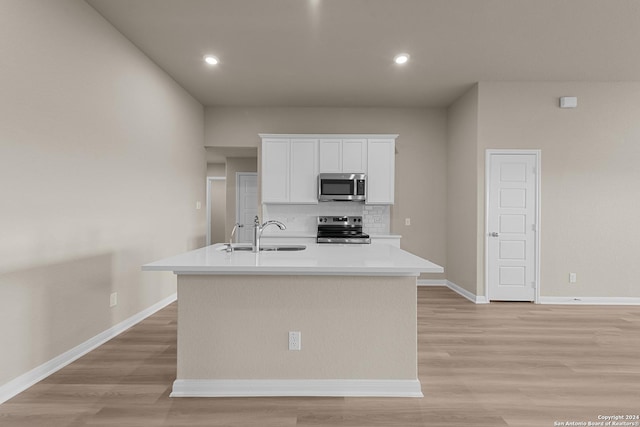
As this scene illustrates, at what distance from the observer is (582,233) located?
15.4 ft

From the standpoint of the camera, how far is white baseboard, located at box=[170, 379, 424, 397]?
2.25 m

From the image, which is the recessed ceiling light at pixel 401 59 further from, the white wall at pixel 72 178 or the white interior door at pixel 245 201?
the white interior door at pixel 245 201

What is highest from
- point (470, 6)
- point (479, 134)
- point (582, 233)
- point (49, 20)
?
point (470, 6)

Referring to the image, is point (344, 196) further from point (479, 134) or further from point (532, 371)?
point (532, 371)

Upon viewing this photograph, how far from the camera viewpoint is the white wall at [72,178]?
2297 millimetres

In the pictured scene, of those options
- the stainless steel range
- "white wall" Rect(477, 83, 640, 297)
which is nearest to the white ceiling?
"white wall" Rect(477, 83, 640, 297)

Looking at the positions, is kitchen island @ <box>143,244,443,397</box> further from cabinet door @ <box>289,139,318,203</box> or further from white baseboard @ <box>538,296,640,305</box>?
white baseboard @ <box>538,296,640,305</box>

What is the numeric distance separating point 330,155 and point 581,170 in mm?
3368

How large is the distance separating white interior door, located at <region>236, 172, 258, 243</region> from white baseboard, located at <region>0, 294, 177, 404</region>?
3.64 meters

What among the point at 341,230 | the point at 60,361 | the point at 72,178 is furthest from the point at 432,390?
the point at 341,230

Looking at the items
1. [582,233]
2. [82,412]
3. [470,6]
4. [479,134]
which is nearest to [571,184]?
[582,233]

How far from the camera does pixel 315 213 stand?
5.74 meters

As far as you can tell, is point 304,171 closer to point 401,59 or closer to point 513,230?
point 401,59

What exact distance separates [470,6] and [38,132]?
11.4 feet
